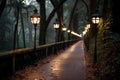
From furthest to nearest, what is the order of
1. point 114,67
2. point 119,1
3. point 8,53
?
point 119,1 < point 8,53 < point 114,67

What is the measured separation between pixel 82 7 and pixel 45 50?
1526 inches

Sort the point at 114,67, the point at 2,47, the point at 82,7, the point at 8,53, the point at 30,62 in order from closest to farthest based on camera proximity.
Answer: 1. the point at 114,67
2. the point at 8,53
3. the point at 30,62
4. the point at 82,7
5. the point at 2,47

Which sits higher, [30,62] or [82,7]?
[82,7]

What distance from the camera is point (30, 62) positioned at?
56.7 ft

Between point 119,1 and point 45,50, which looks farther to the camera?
point 45,50

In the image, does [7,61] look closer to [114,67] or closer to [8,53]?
[8,53]

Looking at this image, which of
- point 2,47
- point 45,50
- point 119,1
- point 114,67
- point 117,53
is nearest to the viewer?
point 114,67

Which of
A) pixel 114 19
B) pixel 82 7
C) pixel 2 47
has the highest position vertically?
pixel 82 7

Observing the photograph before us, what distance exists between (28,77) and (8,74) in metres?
0.88

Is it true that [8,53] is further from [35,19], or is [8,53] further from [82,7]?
[82,7]

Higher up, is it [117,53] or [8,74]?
[117,53]

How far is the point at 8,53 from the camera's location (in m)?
12.4

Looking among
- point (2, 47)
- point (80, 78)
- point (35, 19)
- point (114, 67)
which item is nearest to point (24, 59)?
point (35, 19)

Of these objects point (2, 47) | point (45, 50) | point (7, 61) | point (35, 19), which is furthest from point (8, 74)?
point (2, 47)
